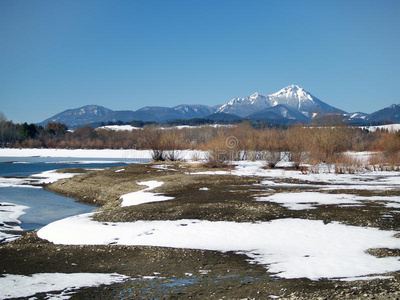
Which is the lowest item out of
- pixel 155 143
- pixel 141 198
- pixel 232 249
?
pixel 232 249

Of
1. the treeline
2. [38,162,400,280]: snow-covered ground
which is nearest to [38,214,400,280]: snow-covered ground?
[38,162,400,280]: snow-covered ground

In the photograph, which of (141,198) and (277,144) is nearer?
(141,198)

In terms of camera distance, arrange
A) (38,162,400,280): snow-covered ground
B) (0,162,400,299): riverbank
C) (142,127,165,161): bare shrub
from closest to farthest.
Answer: (0,162,400,299): riverbank
(38,162,400,280): snow-covered ground
(142,127,165,161): bare shrub

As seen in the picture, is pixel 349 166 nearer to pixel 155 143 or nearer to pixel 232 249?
pixel 155 143

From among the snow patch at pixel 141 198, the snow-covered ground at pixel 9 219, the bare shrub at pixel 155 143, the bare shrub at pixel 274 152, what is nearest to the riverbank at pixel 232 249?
the snow patch at pixel 141 198

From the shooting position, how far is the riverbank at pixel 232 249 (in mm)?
6648

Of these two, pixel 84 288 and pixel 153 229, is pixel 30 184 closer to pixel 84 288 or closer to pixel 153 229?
pixel 153 229

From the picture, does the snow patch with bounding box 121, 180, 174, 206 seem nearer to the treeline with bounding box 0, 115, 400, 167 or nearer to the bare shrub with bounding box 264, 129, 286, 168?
the treeline with bounding box 0, 115, 400, 167

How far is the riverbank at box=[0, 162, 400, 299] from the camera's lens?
6648 millimetres

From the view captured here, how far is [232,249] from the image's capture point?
363 inches

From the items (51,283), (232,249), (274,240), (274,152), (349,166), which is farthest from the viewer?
(274,152)

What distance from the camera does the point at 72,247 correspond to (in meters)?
9.88

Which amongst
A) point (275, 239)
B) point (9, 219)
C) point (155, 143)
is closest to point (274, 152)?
point (155, 143)

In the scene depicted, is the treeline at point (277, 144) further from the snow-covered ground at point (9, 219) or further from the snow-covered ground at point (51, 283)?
the snow-covered ground at point (51, 283)
